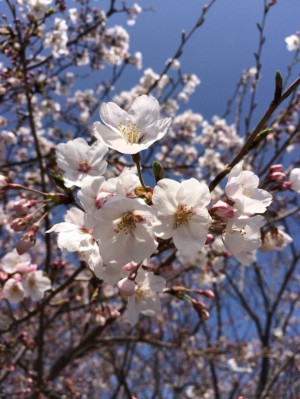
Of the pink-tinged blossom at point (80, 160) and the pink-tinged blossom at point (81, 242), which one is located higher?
the pink-tinged blossom at point (80, 160)

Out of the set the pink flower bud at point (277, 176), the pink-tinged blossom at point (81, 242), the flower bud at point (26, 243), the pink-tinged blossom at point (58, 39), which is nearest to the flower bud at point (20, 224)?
the flower bud at point (26, 243)

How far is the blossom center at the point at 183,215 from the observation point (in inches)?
51.9

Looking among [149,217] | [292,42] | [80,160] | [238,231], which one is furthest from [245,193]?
[292,42]

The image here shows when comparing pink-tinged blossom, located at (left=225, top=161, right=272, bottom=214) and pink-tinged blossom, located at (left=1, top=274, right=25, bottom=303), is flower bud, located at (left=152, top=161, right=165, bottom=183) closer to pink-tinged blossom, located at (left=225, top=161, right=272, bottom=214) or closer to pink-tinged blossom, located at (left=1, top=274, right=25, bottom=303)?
pink-tinged blossom, located at (left=225, top=161, right=272, bottom=214)

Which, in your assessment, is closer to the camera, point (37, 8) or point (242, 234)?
point (242, 234)

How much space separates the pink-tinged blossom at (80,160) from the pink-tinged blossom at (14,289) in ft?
3.33

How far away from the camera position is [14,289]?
240 centimetres

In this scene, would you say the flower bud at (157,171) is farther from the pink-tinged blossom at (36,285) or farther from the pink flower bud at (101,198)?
the pink-tinged blossom at (36,285)

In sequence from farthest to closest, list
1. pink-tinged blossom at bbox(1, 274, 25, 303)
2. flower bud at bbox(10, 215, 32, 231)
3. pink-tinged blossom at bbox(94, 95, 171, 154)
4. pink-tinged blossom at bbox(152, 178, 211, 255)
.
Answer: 1. pink-tinged blossom at bbox(1, 274, 25, 303)
2. flower bud at bbox(10, 215, 32, 231)
3. pink-tinged blossom at bbox(94, 95, 171, 154)
4. pink-tinged blossom at bbox(152, 178, 211, 255)

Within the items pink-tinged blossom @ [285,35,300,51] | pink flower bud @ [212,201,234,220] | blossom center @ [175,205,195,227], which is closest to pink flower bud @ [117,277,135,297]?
blossom center @ [175,205,195,227]

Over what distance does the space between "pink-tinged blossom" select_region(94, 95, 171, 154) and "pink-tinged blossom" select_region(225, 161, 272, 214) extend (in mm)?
351

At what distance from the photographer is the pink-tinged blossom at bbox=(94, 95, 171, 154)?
1.48m

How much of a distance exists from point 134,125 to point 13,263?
1.46 metres

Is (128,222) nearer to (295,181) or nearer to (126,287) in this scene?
(126,287)
